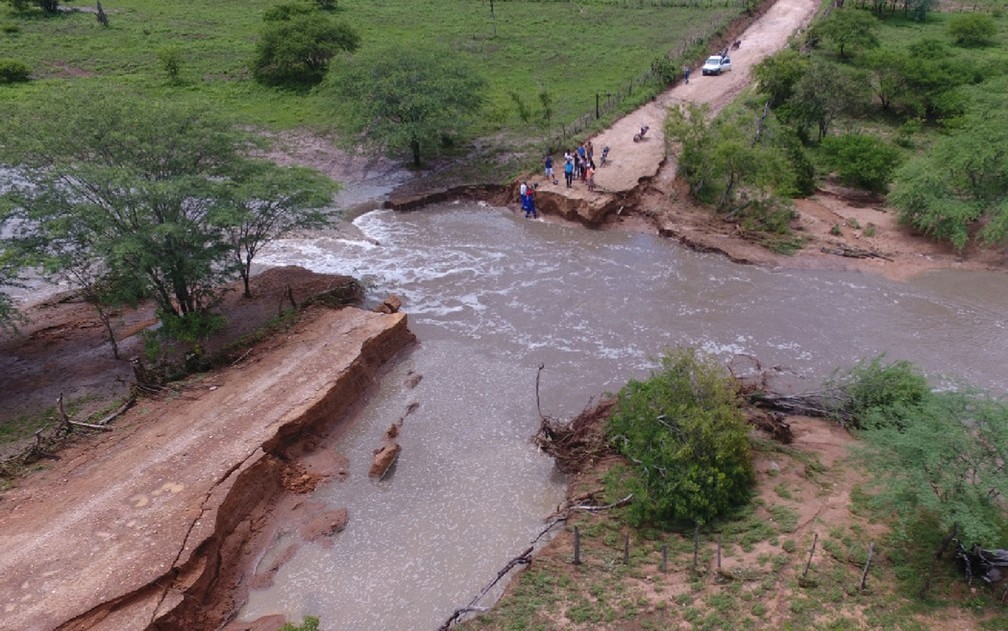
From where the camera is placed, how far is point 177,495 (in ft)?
46.2

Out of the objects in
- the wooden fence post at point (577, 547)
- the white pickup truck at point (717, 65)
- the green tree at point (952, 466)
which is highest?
the white pickup truck at point (717, 65)

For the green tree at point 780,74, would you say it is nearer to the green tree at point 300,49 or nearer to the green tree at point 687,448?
the green tree at point 687,448

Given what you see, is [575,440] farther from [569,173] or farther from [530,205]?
[569,173]

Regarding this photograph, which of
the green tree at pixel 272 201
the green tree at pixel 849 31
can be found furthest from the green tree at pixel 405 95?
the green tree at pixel 849 31

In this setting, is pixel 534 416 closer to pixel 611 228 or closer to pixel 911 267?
pixel 611 228

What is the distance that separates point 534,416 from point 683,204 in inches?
568

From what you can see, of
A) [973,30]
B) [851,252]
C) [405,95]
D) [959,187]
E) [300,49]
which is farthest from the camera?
[973,30]

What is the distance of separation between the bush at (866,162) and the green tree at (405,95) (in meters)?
17.0

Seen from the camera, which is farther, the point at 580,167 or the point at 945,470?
the point at 580,167

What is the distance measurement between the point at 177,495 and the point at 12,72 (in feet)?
146

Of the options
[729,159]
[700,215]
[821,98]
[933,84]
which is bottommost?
[700,215]

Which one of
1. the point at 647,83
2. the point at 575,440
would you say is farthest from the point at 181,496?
the point at 647,83

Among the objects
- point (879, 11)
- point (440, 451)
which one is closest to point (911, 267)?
point (440, 451)

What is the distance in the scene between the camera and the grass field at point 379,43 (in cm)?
4197
